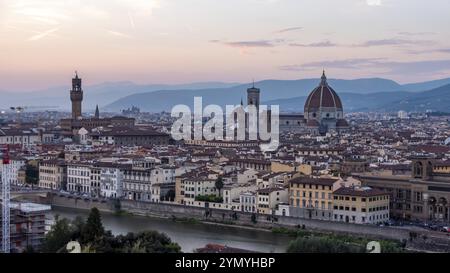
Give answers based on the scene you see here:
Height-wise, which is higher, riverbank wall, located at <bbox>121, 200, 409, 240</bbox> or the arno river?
riverbank wall, located at <bbox>121, 200, 409, 240</bbox>

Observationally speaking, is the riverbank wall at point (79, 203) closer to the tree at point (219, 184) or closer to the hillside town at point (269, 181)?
the hillside town at point (269, 181)

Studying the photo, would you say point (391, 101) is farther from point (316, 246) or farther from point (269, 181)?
point (316, 246)

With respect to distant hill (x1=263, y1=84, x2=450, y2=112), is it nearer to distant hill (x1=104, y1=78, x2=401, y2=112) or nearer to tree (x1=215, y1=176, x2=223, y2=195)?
distant hill (x1=104, y1=78, x2=401, y2=112)

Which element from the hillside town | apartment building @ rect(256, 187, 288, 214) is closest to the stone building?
the hillside town

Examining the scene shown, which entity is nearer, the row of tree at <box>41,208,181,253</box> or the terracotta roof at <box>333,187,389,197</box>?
the row of tree at <box>41,208,181,253</box>
